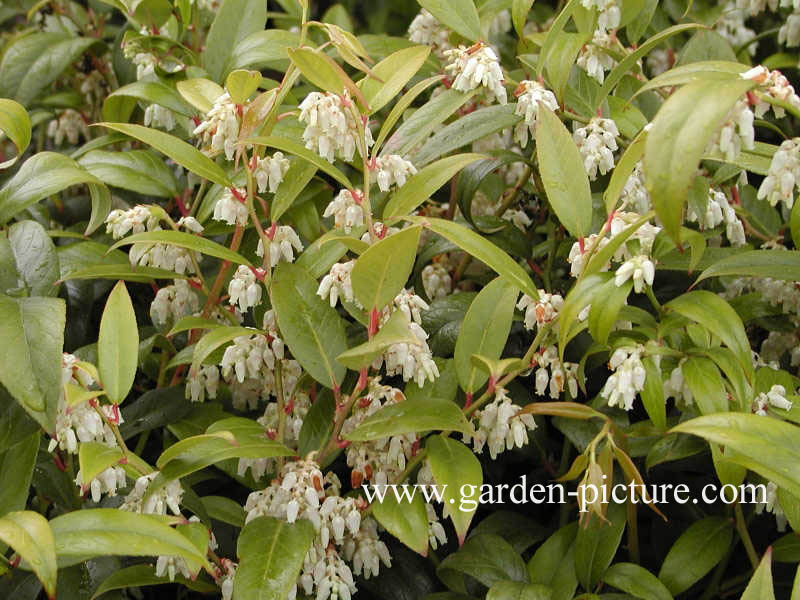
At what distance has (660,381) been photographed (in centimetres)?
135

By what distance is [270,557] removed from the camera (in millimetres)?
1292

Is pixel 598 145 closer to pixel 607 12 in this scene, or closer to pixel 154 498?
pixel 607 12

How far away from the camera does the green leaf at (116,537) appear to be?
114 centimetres

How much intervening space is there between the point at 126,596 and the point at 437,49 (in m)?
1.24

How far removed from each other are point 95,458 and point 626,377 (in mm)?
697

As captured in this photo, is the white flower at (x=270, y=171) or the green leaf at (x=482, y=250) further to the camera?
the white flower at (x=270, y=171)

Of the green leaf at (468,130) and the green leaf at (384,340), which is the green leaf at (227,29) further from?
the green leaf at (384,340)

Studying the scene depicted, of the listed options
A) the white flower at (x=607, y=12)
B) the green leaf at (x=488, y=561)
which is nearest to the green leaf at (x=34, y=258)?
the green leaf at (x=488, y=561)

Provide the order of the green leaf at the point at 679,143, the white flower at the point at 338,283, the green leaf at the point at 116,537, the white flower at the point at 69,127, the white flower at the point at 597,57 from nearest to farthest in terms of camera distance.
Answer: the green leaf at the point at 679,143, the green leaf at the point at 116,537, the white flower at the point at 338,283, the white flower at the point at 597,57, the white flower at the point at 69,127

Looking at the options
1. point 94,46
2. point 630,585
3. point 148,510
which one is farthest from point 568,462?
point 94,46

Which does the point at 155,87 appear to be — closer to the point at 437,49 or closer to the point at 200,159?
the point at 200,159

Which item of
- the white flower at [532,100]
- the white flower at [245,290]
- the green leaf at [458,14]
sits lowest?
the white flower at [245,290]

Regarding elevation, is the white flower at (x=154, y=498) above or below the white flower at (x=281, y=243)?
below

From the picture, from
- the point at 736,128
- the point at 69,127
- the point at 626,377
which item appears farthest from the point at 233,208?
the point at 69,127
